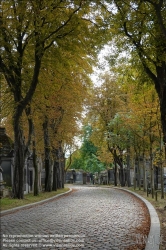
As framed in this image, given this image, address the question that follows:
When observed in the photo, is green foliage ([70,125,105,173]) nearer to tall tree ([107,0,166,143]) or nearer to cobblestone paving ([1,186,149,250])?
tall tree ([107,0,166,143])

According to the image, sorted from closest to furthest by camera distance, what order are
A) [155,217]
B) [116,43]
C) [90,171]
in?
[155,217]
[116,43]
[90,171]

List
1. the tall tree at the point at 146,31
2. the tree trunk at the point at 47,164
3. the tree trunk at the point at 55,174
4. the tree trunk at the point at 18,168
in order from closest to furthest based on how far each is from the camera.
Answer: the tall tree at the point at 146,31 → the tree trunk at the point at 18,168 → the tree trunk at the point at 47,164 → the tree trunk at the point at 55,174

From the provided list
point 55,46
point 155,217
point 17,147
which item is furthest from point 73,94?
point 155,217

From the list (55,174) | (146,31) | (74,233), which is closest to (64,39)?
(146,31)

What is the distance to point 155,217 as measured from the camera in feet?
34.5

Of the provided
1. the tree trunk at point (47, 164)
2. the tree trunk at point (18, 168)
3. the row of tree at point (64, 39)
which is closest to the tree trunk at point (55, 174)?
the tree trunk at point (47, 164)

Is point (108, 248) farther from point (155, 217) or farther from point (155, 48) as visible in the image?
point (155, 48)

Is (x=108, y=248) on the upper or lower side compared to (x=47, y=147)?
lower

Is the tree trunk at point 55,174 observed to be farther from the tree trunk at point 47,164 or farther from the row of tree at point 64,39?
the row of tree at point 64,39

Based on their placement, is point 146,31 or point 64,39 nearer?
point 146,31

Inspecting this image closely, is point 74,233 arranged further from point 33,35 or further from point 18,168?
point 18,168

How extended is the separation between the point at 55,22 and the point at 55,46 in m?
2.42

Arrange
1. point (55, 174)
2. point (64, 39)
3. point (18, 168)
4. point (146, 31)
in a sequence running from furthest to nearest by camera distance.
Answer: point (55, 174) < point (18, 168) < point (64, 39) < point (146, 31)

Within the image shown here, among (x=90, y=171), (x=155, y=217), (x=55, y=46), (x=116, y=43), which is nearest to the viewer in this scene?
(x=155, y=217)
